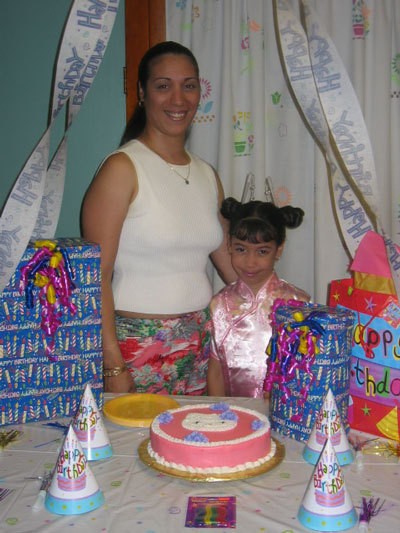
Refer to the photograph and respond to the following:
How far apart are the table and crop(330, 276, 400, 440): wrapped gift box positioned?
5.3 inches

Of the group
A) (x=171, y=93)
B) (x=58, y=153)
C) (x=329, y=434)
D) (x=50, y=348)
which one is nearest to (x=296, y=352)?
(x=329, y=434)

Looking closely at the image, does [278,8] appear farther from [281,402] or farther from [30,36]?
[30,36]

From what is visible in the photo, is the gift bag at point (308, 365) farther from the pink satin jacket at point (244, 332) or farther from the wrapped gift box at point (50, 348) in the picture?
the pink satin jacket at point (244, 332)

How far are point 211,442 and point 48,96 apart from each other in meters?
1.97

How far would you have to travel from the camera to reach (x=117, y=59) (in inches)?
103

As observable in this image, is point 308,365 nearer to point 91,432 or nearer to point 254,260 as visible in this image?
point 91,432

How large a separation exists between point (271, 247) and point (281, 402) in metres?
0.73

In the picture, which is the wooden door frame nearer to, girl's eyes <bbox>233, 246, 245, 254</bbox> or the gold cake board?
girl's eyes <bbox>233, 246, 245, 254</bbox>

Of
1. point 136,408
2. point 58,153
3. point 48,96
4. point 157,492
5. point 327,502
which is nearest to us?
point 327,502

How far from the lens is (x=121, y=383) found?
6.03ft

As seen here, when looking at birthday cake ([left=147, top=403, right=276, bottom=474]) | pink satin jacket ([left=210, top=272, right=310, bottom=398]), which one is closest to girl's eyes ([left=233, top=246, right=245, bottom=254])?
pink satin jacket ([left=210, top=272, right=310, bottom=398])

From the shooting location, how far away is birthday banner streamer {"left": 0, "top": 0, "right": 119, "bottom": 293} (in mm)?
1439

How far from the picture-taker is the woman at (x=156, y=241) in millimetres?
1861

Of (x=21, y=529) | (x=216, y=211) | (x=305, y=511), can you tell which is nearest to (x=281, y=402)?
(x=305, y=511)
